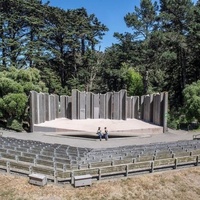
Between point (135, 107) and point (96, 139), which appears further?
point (135, 107)

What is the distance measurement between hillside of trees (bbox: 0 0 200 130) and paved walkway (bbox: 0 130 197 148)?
873 centimetres

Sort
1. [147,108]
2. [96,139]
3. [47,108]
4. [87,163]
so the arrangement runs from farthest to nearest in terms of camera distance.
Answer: [147,108], [47,108], [96,139], [87,163]

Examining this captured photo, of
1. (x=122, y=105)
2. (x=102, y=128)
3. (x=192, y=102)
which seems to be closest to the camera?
(x=102, y=128)

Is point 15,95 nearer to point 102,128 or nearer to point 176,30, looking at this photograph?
point 102,128

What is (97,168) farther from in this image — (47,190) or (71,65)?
(71,65)

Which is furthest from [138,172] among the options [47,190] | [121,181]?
[47,190]

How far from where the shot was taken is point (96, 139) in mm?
22953

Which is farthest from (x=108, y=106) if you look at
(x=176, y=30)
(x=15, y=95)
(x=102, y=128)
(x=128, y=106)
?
(x=176, y=30)

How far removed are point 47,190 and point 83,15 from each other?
43.6 meters

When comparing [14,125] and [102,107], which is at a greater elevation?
[102,107]

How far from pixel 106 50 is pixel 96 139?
3372 centimetres

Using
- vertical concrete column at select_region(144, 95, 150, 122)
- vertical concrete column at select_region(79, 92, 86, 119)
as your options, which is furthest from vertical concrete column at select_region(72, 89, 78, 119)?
vertical concrete column at select_region(144, 95, 150, 122)

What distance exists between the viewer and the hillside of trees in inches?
1507

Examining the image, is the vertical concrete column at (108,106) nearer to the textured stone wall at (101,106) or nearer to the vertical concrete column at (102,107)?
the textured stone wall at (101,106)
